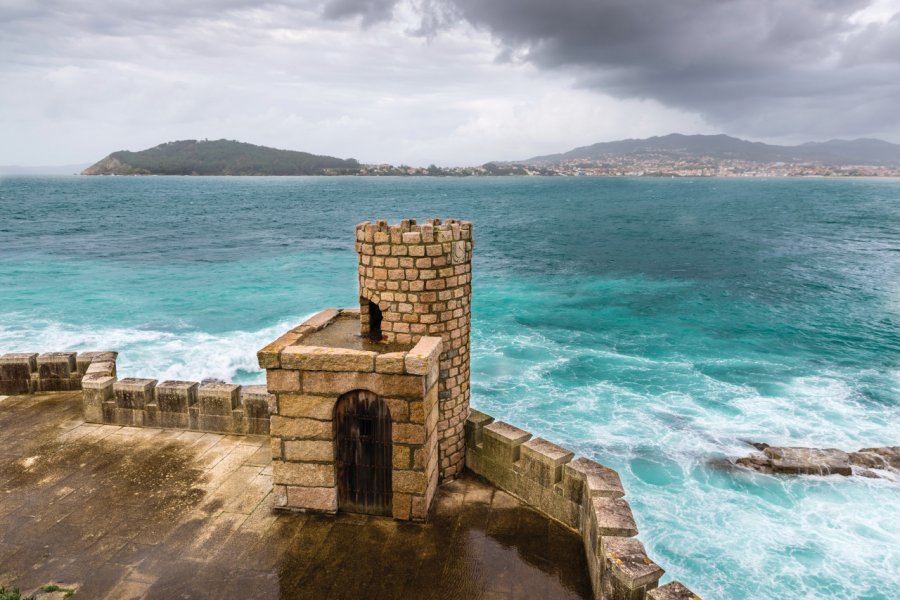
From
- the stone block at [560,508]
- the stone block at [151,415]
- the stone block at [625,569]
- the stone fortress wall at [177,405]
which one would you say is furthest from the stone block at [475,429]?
the stone block at [151,415]

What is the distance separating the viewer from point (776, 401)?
2141 centimetres

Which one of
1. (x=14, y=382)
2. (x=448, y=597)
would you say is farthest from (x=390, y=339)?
(x=14, y=382)

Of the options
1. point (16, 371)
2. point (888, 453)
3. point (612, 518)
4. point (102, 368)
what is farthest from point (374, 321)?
point (888, 453)

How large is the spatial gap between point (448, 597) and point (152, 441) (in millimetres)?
6445

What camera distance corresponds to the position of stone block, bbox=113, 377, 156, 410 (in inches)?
424

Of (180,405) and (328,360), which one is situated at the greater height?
(328,360)

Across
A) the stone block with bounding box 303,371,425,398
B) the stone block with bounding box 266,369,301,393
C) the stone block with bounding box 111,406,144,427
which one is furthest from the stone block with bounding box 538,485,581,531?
the stone block with bounding box 111,406,144,427

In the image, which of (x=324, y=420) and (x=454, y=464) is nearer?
(x=324, y=420)

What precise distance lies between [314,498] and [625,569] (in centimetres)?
448

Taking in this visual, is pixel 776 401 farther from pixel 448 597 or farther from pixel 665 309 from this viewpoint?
pixel 448 597

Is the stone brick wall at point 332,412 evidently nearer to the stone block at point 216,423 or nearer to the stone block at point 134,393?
the stone block at point 216,423

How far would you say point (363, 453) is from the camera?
27.8 ft

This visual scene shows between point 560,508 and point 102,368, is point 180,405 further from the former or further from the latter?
point 560,508

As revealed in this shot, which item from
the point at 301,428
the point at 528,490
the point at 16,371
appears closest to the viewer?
the point at 301,428
